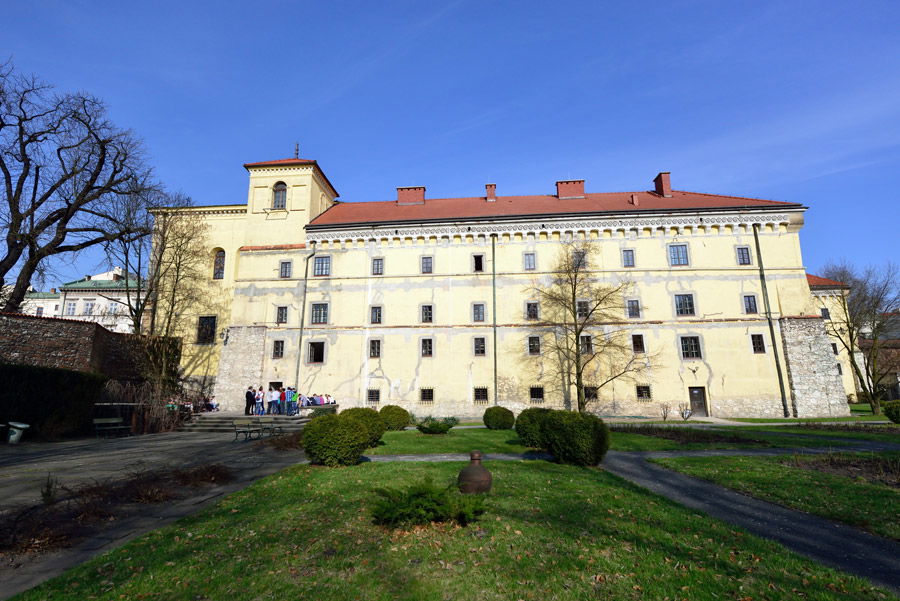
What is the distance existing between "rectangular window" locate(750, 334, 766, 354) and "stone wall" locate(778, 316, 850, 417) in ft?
4.42

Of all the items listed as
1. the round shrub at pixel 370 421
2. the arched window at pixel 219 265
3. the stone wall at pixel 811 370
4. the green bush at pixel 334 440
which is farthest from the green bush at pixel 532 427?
the arched window at pixel 219 265

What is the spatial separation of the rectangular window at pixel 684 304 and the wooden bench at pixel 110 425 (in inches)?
1337

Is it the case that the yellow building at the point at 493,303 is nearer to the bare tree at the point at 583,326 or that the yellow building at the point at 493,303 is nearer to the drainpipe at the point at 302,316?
the drainpipe at the point at 302,316

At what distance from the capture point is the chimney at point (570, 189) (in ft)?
122

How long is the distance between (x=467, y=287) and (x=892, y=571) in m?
28.9

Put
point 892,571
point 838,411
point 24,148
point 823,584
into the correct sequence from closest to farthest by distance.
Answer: point 823,584 → point 892,571 → point 24,148 → point 838,411

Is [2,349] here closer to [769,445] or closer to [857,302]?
[769,445]

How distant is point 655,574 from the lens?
5332 mm

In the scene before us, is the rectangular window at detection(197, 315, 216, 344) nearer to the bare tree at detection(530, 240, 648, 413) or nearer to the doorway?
the bare tree at detection(530, 240, 648, 413)

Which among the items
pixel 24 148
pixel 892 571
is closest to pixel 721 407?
pixel 892 571

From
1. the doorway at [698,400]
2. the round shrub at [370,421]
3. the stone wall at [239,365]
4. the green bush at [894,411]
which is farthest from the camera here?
the stone wall at [239,365]

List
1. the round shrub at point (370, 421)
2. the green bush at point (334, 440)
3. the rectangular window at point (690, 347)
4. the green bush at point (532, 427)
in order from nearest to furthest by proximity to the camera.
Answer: the green bush at point (334, 440) → the round shrub at point (370, 421) → the green bush at point (532, 427) → the rectangular window at point (690, 347)

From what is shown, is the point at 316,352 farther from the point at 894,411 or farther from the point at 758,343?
the point at 894,411

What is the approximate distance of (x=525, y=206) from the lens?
36250 millimetres
